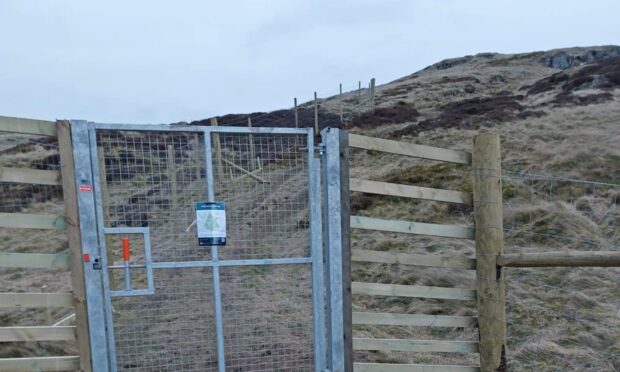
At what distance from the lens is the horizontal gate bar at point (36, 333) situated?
271 cm

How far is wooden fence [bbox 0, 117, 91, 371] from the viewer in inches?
103

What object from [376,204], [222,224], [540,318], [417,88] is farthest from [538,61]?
[222,224]

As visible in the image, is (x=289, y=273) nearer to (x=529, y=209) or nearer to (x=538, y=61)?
(x=529, y=209)

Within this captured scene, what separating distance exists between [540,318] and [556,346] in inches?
27.3

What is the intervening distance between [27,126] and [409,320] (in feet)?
9.75

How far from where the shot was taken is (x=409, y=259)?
318 centimetres

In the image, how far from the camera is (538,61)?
41.0 metres

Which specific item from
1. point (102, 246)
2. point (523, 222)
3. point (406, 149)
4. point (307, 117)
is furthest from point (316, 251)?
point (307, 117)

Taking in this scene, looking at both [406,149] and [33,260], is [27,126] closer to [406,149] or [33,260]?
[33,260]

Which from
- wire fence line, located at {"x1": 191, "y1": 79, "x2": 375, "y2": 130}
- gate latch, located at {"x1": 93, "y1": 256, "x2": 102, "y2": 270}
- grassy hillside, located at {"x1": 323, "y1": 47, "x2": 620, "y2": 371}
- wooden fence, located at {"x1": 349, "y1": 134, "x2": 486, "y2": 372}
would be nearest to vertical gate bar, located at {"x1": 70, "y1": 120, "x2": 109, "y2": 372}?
gate latch, located at {"x1": 93, "y1": 256, "x2": 102, "y2": 270}

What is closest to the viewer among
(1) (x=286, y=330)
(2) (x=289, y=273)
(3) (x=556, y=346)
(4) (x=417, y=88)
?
(3) (x=556, y=346)

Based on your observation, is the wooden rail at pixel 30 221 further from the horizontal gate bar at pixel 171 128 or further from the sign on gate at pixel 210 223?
the sign on gate at pixel 210 223

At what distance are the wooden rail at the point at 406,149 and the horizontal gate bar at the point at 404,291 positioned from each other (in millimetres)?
1004

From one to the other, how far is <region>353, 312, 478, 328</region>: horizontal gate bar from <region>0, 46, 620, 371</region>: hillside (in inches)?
37.8
